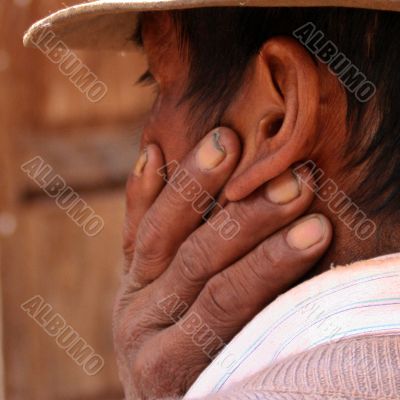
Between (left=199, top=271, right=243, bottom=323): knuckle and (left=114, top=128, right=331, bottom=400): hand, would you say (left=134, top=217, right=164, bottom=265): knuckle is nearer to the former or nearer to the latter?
(left=114, top=128, right=331, bottom=400): hand

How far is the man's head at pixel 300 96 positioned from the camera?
4.18 ft

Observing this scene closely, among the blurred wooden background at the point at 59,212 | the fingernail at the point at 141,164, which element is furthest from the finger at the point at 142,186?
the blurred wooden background at the point at 59,212

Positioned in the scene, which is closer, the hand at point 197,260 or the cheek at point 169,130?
the hand at point 197,260

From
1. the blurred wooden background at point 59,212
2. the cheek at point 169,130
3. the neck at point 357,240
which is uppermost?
the cheek at point 169,130

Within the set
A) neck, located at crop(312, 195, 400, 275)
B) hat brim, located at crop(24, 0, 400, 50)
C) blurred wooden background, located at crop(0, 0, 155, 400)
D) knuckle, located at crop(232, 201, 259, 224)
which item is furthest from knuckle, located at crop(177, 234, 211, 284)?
blurred wooden background, located at crop(0, 0, 155, 400)

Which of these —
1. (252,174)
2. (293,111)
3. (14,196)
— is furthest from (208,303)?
(14,196)

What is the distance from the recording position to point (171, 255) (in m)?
1.59

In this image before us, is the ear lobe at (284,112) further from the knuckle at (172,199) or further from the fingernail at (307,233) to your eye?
the knuckle at (172,199)

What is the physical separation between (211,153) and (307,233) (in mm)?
209

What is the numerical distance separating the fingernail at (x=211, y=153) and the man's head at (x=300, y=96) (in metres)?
0.03

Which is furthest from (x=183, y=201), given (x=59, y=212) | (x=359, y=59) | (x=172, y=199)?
(x=59, y=212)

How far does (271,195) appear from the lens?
134cm

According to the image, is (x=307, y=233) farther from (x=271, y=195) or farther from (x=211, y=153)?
(x=211, y=153)

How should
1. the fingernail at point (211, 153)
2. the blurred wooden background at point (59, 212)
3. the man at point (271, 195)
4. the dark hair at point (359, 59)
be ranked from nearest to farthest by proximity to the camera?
1. the man at point (271, 195)
2. the dark hair at point (359, 59)
3. the fingernail at point (211, 153)
4. the blurred wooden background at point (59, 212)
